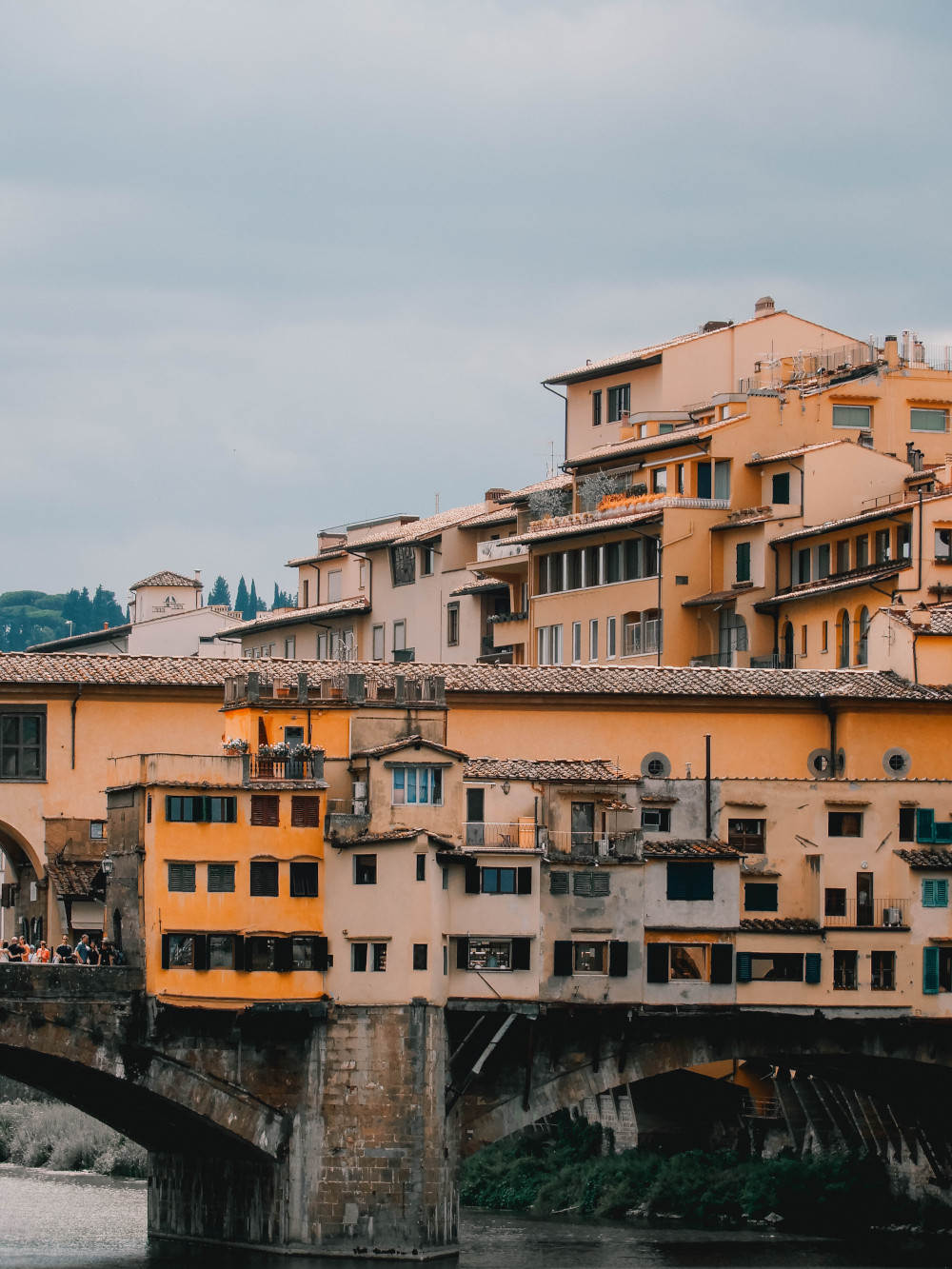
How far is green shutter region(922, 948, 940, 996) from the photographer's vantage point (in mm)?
57750

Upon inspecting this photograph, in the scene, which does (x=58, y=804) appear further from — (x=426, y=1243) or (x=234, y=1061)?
(x=426, y=1243)

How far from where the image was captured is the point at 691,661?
72312mm

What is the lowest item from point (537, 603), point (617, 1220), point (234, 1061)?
point (617, 1220)

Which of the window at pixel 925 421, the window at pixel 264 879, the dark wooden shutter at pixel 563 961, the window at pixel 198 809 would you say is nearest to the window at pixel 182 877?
the window at pixel 198 809

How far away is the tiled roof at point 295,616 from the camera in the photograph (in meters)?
87.6

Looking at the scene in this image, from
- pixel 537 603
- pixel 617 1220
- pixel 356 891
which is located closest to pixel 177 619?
pixel 537 603

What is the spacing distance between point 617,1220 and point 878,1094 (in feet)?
22.7

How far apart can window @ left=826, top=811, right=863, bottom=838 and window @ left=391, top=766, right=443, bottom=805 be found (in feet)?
26.7

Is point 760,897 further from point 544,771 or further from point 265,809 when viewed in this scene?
point 265,809

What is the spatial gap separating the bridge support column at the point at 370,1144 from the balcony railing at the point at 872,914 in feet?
27.9

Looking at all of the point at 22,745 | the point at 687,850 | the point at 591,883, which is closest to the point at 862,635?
the point at 687,850

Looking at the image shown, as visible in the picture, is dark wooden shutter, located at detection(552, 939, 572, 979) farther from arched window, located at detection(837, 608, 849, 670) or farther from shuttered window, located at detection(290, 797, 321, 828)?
arched window, located at detection(837, 608, 849, 670)

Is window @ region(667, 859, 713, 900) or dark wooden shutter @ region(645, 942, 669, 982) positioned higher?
window @ region(667, 859, 713, 900)

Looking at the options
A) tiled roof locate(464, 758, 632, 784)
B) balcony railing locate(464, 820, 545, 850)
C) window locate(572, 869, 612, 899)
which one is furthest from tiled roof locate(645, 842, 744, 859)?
balcony railing locate(464, 820, 545, 850)
